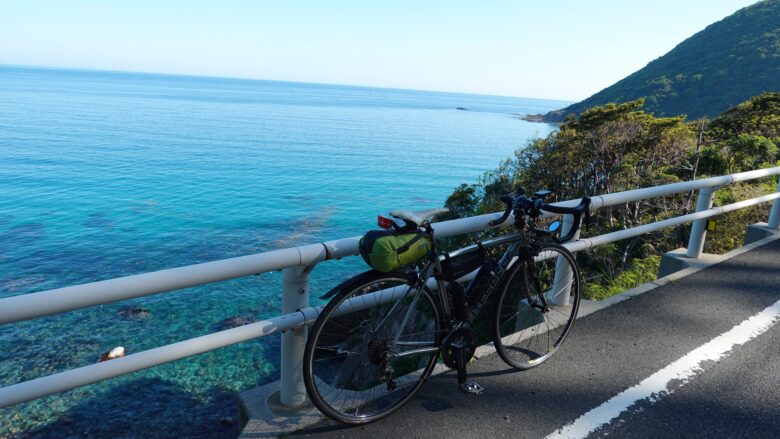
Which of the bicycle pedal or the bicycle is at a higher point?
the bicycle

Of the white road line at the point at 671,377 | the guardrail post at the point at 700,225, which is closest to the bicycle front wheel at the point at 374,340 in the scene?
the white road line at the point at 671,377

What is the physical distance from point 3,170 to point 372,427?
52707 millimetres

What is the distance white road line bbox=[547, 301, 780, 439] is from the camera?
2.99m

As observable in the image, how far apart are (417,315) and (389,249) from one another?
687 millimetres

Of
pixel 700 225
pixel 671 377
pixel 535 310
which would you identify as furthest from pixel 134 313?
pixel 671 377

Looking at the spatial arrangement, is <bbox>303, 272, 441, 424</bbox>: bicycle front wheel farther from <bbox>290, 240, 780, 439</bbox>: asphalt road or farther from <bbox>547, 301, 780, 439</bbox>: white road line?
<bbox>547, 301, 780, 439</bbox>: white road line

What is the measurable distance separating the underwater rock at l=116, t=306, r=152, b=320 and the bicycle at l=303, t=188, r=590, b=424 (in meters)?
17.2

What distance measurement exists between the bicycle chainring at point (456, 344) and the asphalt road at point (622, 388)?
248mm

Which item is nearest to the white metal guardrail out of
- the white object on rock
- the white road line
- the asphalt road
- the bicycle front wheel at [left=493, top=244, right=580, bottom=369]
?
the bicycle front wheel at [left=493, top=244, right=580, bottom=369]

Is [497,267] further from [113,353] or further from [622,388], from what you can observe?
[113,353]

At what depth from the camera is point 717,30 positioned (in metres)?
118

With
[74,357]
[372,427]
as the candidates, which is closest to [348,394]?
[372,427]

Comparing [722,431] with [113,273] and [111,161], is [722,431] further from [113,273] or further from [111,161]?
[111,161]

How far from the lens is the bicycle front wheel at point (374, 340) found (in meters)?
2.69
